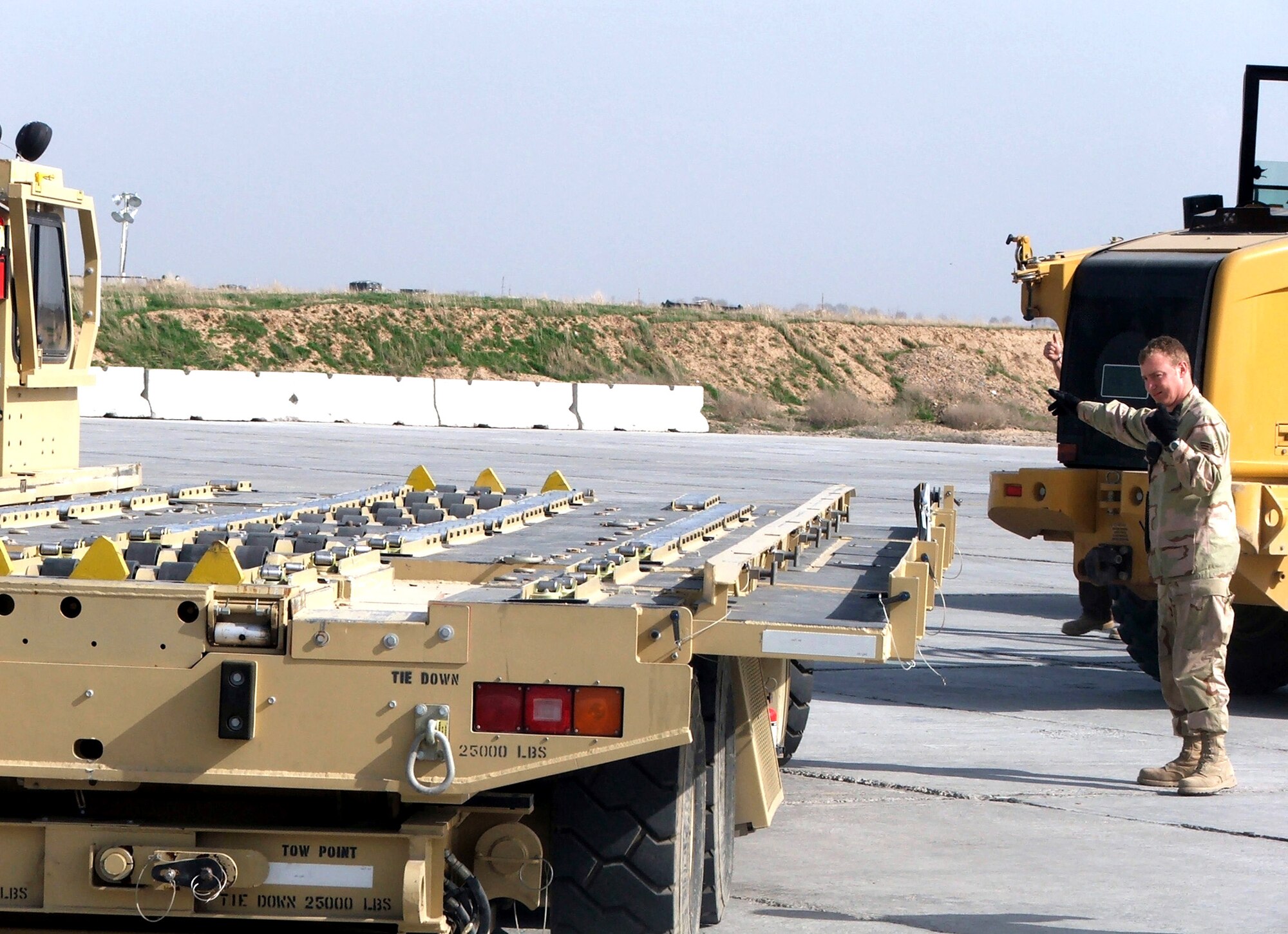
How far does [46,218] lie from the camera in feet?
21.8

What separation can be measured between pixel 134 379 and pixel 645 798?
31633 millimetres

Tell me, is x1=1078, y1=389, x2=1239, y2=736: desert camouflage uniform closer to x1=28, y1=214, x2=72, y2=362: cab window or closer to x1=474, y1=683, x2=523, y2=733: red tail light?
x1=28, y1=214, x2=72, y2=362: cab window

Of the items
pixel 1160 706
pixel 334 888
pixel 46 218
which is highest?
pixel 46 218

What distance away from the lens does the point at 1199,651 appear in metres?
7.65

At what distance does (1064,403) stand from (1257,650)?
2.96 metres

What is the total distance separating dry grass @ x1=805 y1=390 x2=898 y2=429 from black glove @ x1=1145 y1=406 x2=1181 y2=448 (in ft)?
128

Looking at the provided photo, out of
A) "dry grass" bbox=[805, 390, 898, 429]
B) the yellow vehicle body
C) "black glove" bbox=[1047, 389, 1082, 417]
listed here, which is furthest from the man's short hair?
"dry grass" bbox=[805, 390, 898, 429]

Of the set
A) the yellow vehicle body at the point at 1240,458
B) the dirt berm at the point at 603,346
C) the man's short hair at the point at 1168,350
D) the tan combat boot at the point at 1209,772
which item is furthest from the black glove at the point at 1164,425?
the dirt berm at the point at 603,346

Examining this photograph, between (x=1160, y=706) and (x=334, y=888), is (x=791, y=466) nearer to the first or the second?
(x=1160, y=706)

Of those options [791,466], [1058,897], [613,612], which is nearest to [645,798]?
[613,612]

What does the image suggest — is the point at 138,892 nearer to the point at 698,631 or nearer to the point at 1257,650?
the point at 698,631

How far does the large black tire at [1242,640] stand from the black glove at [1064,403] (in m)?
1.76

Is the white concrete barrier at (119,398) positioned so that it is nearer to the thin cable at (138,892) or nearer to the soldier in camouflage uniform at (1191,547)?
the soldier in camouflage uniform at (1191,547)

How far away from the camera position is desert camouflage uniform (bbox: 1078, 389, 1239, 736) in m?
7.54
